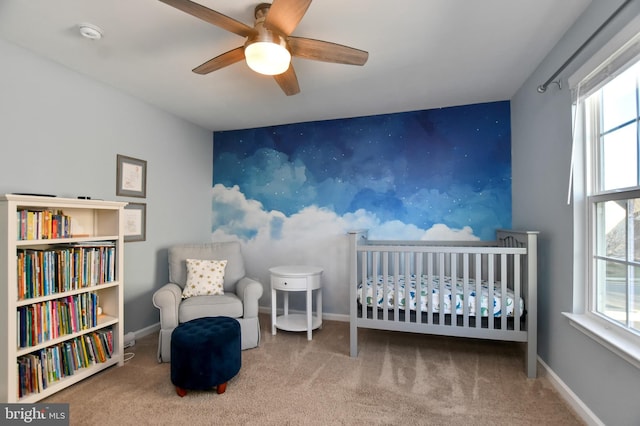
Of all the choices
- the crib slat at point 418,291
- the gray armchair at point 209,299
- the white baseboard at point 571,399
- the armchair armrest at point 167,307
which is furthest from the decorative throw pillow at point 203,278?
the white baseboard at point 571,399

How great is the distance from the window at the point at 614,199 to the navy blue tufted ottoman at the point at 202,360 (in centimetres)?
218

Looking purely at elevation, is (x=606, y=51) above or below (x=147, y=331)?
above

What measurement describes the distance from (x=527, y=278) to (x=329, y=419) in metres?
1.67

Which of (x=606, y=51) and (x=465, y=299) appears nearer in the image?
(x=606, y=51)

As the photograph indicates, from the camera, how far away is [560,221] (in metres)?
2.13

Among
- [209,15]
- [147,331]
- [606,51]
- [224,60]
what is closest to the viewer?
[209,15]

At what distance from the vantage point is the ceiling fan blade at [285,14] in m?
1.42

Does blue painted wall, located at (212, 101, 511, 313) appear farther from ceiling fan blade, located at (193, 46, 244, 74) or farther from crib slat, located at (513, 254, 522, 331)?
ceiling fan blade, located at (193, 46, 244, 74)

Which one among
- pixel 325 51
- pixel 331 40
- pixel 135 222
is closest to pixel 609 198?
pixel 325 51

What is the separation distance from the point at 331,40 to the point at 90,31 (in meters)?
1.47

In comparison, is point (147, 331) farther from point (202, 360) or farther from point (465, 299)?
point (465, 299)

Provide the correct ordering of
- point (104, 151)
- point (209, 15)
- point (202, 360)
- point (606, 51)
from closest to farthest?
point (209, 15)
point (606, 51)
point (202, 360)
point (104, 151)

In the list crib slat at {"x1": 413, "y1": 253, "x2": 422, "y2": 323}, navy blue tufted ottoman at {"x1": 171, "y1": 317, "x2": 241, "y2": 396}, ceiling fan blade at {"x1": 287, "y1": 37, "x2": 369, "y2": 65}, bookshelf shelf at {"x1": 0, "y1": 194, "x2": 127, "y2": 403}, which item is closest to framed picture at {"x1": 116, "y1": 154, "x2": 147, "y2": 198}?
bookshelf shelf at {"x1": 0, "y1": 194, "x2": 127, "y2": 403}

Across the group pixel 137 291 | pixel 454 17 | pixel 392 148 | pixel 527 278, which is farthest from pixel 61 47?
pixel 527 278
